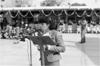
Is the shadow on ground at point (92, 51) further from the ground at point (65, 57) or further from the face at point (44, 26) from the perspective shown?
the face at point (44, 26)

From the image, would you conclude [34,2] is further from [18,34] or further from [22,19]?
[18,34]

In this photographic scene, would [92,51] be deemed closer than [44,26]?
No

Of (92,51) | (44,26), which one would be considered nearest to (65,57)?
(92,51)

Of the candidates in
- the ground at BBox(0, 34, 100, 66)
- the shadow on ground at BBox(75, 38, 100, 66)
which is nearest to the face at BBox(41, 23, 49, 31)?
the ground at BBox(0, 34, 100, 66)

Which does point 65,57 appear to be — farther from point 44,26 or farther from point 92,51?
point 44,26

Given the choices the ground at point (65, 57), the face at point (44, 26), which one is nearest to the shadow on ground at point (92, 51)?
the ground at point (65, 57)

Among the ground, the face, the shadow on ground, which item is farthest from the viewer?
the shadow on ground

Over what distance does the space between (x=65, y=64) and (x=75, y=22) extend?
1686cm

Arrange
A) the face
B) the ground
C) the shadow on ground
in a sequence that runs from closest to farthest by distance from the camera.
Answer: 1. the face
2. the ground
3. the shadow on ground

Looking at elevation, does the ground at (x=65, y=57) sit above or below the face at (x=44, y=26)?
below

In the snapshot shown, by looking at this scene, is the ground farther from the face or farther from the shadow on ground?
the face

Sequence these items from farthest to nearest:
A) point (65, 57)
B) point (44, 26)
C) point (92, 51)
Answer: point (92, 51)
point (65, 57)
point (44, 26)

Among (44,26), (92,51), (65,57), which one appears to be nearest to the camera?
(44,26)

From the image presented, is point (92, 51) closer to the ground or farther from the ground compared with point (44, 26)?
closer to the ground
